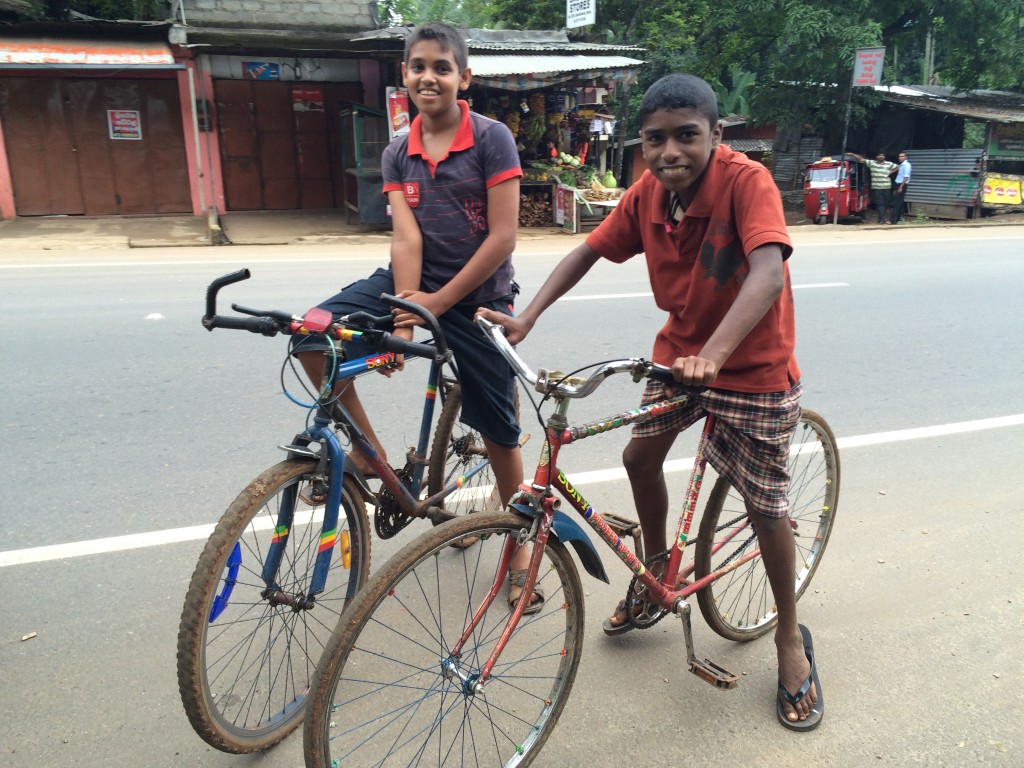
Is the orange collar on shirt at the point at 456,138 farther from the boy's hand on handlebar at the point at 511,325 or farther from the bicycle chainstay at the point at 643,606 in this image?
the bicycle chainstay at the point at 643,606

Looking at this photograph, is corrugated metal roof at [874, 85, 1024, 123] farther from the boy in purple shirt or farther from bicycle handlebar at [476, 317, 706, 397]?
bicycle handlebar at [476, 317, 706, 397]

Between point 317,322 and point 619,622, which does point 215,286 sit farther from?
point 619,622

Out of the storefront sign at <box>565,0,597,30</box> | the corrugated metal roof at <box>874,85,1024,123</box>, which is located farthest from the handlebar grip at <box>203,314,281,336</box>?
the corrugated metal roof at <box>874,85,1024,123</box>

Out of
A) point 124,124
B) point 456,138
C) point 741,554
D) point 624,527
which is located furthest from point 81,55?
point 741,554

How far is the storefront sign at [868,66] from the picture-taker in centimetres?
1630

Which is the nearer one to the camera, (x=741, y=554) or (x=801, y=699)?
(x=801, y=699)

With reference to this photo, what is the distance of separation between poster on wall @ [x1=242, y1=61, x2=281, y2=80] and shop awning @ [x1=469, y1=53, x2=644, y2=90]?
401 cm

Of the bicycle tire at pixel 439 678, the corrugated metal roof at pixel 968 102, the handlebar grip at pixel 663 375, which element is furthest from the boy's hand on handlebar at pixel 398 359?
the corrugated metal roof at pixel 968 102

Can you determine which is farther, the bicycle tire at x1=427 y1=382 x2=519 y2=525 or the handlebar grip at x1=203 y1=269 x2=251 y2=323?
the bicycle tire at x1=427 y1=382 x2=519 y2=525

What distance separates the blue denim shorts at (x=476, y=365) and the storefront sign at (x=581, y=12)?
1496cm

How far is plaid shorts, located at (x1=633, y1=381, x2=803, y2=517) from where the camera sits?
2.20 meters

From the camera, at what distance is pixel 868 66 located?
16391mm

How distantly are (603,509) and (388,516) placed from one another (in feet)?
3.99

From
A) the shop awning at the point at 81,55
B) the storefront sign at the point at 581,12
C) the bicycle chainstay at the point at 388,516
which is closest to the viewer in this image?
the bicycle chainstay at the point at 388,516
